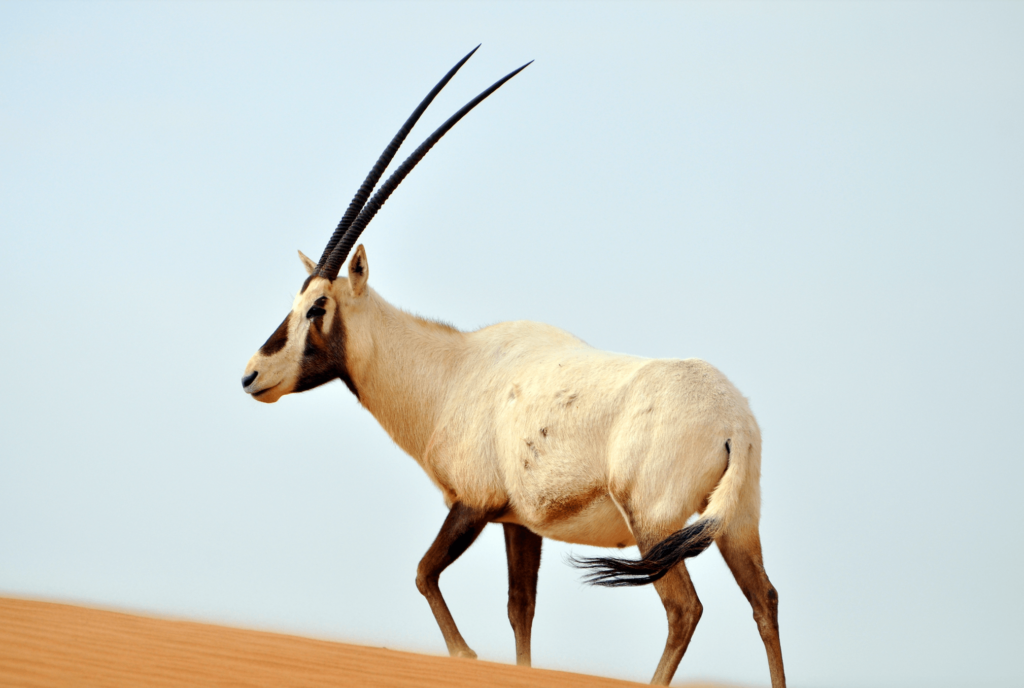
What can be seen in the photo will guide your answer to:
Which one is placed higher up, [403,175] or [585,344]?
[403,175]

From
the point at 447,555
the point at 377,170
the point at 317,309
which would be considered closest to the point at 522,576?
the point at 447,555

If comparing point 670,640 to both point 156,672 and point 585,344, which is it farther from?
point 156,672

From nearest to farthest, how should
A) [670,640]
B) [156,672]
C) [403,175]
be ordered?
[156,672]
[670,640]
[403,175]

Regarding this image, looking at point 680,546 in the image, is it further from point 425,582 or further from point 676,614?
point 425,582

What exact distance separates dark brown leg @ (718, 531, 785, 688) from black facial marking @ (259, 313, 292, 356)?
153 inches

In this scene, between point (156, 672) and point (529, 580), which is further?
point (529, 580)

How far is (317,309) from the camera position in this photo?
9.04 meters

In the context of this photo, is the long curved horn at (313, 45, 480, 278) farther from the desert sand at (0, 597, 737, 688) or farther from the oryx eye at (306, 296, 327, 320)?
the desert sand at (0, 597, 737, 688)

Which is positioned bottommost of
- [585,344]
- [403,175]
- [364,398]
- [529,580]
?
[529,580]

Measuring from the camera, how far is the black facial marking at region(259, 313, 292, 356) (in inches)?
352

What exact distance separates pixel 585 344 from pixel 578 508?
67.7 inches

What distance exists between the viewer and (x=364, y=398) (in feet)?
30.7

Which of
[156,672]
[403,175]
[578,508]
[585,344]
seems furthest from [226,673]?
[403,175]

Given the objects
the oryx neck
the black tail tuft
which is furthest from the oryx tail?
the oryx neck
